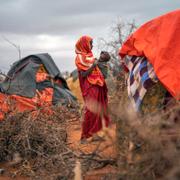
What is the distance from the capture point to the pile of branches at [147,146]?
8.97 feet

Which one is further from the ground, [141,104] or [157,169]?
[141,104]

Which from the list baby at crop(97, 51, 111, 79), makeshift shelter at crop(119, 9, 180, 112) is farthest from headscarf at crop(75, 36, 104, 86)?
makeshift shelter at crop(119, 9, 180, 112)

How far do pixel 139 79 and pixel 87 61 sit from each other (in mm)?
2487

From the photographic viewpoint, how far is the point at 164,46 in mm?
4359

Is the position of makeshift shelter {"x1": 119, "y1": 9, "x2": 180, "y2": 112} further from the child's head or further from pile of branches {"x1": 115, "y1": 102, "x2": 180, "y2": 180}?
the child's head

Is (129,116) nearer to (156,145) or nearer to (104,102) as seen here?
(156,145)

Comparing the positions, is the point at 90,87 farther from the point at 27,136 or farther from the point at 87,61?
the point at 27,136

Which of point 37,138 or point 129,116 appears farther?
point 37,138

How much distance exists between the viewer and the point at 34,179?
4.03m

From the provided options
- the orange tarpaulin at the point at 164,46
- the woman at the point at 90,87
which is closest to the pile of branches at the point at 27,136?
the woman at the point at 90,87

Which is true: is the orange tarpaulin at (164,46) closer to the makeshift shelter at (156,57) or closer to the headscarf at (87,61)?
the makeshift shelter at (156,57)

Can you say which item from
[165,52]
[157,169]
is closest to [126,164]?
[157,169]

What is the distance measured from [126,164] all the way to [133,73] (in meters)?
1.82

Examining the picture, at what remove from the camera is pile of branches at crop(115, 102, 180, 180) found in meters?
2.73
